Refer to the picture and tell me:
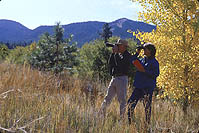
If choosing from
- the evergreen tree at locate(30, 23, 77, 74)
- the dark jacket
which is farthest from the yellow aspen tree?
the evergreen tree at locate(30, 23, 77, 74)

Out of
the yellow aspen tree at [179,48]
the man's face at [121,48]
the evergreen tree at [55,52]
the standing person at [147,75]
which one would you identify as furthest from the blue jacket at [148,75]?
the evergreen tree at [55,52]

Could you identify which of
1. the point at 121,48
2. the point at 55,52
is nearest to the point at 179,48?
the point at 121,48

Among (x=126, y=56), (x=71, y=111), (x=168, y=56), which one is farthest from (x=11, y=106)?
(x=168, y=56)

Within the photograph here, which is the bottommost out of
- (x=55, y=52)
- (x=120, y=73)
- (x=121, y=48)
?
(x=55, y=52)

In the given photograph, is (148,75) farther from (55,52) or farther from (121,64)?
(55,52)

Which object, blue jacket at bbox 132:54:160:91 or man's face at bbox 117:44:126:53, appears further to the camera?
man's face at bbox 117:44:126:53

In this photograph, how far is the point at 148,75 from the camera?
3924mm

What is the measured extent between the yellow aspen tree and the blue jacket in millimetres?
1301

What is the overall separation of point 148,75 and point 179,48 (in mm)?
1770

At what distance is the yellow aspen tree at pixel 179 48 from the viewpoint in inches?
200

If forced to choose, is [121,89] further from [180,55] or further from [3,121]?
[3,121]

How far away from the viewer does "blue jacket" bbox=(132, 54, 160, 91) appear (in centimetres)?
383

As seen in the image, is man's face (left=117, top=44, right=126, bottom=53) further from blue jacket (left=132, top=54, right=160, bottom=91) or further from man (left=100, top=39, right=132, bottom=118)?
blue jacket (left=132, top=54, right=160, bottom=91)

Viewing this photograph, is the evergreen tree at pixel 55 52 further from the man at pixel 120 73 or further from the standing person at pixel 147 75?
the standing person at pixel 147 75
